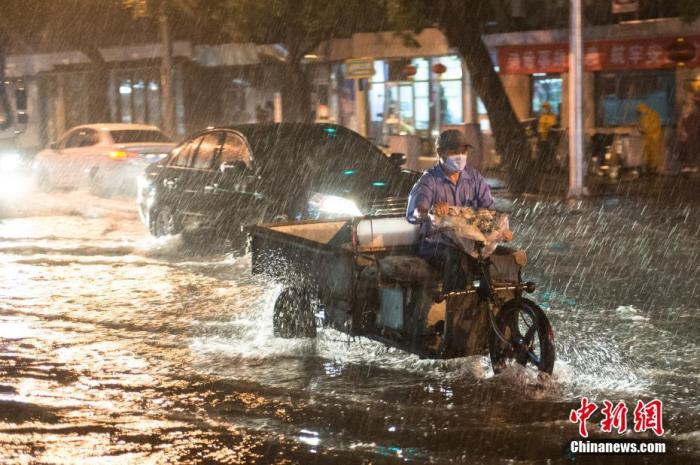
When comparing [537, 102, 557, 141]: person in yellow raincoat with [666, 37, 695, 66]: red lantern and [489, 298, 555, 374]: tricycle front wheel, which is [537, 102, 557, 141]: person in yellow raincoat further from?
[489, 298, 555, 374]: tricycle front wheel

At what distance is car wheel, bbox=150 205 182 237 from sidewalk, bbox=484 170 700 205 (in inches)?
303

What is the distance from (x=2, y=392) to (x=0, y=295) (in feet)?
13.3

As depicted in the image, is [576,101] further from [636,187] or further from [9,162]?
[9,162]

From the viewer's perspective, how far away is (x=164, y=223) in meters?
15.0

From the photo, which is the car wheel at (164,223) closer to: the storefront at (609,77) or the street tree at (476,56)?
the street tree at (476,56)

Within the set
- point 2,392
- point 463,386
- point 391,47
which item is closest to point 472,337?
point 463,386

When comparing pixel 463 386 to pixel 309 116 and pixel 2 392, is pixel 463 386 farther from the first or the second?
pixel 309 116

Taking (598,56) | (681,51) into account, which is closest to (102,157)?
(681,51)

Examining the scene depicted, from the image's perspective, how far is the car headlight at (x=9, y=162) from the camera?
24.2 m

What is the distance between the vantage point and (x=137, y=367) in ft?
25.5

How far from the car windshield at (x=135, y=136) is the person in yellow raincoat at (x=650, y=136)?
32.6 ft

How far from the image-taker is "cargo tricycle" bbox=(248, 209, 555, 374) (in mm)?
6922

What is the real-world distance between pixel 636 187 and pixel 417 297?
14.4 m
